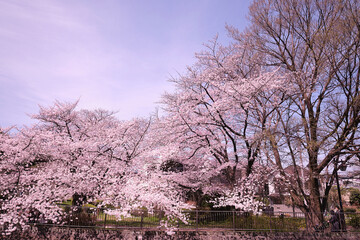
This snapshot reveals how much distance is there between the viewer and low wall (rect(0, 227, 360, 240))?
13750 millimetres

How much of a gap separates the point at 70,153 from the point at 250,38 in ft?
47.2

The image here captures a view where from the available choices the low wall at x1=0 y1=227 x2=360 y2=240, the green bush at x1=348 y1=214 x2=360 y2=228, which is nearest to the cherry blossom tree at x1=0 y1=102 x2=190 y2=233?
the low wall at x1=0 y1=227 x2=360 y2=240

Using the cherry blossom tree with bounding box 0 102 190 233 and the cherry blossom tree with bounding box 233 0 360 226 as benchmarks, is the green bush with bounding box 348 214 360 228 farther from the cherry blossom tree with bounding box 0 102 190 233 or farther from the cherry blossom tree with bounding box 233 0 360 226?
the cherry blossom tree with bounding box 0 102 190 233

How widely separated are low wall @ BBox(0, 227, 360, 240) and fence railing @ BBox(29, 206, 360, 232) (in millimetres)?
345

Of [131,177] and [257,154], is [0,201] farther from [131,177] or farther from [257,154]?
[257,154]

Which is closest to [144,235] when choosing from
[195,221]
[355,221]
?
[195,221]

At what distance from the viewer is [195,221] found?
1459cm

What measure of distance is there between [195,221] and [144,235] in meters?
2.95

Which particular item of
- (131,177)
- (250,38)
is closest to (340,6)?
(250,38)

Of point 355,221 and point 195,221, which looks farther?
point 355,221

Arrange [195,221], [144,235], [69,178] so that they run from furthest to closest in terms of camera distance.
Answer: [195,221] → [144,235] → [69,178]

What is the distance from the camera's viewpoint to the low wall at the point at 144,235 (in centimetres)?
1375

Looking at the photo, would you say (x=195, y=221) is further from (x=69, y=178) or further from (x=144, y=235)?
(x=69, y=178)

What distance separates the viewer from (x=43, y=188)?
12.7 m
